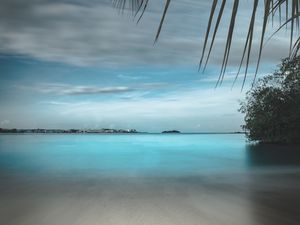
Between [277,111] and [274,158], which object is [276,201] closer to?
[274,158]

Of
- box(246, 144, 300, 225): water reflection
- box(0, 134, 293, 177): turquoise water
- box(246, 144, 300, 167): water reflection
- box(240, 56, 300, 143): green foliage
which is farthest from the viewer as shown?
Result: box(240, 56, 300, 143): green foliage

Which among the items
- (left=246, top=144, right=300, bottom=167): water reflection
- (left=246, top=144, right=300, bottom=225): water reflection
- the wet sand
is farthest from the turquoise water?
(left=246, top=144, right=300, bottom=225): water reflection

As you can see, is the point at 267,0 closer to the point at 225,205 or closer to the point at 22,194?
the point at 225,205

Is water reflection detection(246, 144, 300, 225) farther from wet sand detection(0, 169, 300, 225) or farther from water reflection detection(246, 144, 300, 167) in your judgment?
water reflection detection(246, 144, 300, 167)

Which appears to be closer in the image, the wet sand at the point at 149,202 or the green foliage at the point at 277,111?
the wet sand at the point at 149,202

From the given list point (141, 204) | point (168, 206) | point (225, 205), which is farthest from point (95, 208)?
point (225, 205)

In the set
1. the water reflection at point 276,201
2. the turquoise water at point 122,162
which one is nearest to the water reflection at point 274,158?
the turquoise water at point 122,162

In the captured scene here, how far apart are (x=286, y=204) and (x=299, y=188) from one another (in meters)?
1.85

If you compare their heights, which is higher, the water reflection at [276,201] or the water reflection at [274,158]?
the water reflection at [274,158]

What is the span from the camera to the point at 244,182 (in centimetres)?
799

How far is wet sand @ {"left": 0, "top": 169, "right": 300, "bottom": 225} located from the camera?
434 cm

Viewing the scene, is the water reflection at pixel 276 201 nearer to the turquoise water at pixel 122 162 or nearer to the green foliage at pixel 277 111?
the turquoise water at pixel 122 162

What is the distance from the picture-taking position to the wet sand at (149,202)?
4.34 metres

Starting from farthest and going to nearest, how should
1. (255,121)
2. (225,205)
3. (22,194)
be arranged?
1. (255,121)
2. (22,194)
3. (225,205)
